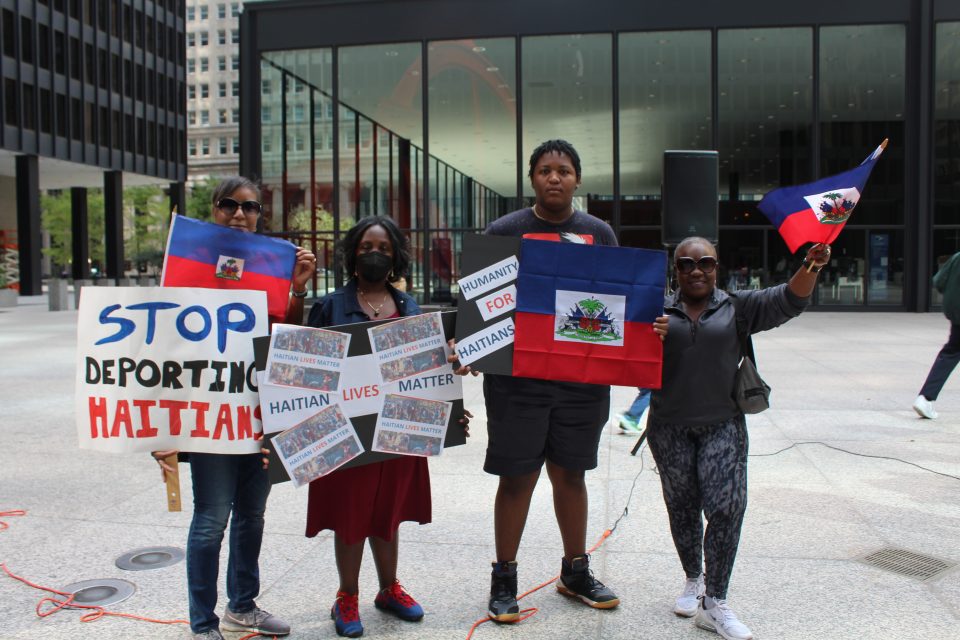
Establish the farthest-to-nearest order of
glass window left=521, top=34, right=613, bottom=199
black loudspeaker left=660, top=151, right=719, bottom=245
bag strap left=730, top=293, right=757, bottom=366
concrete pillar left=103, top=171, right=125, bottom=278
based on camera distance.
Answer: concrete pillar left=103, top=171, right=125, bottom=278 < glass window left=521, top=34, right=613, bottom=199 < black loudspeaker left=660, top=151, right=719, bottom=245 < bag strap left=730, top=293, right=757, bottom=366

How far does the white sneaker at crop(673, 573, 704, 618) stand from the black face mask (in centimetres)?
200

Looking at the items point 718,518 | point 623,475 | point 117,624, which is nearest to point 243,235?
point 117,624

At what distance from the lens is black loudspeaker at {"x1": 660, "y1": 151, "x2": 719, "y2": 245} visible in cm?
845

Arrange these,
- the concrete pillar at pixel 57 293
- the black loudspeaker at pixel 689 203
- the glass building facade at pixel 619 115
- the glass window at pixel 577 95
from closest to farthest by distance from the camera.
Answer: the black loudspeaker at pixel 689 203 → the glass building facade at pixel 619 115 → the glass window at pixel 577 95 → the concrete pillar at pixel 57 293

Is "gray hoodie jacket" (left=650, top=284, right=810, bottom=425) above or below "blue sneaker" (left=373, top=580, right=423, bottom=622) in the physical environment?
above

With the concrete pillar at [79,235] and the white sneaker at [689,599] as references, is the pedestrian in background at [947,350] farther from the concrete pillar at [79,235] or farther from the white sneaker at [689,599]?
the concrete pillar at [79,235]

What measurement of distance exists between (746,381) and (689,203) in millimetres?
5359

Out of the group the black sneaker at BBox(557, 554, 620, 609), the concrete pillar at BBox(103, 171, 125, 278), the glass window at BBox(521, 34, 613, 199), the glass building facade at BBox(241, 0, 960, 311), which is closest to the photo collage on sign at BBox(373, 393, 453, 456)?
the black sneaker at BBox(557, 554, 620, 609)

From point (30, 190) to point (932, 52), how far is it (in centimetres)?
3948

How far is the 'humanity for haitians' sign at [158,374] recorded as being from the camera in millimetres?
3219

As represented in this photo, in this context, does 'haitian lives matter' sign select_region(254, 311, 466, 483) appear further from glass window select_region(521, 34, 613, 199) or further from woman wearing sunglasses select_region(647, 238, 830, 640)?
glass window select_region(521, 34, 613, 199)

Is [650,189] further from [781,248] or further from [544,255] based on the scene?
[544,255]

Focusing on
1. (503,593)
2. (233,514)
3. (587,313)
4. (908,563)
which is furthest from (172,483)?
(908,563)

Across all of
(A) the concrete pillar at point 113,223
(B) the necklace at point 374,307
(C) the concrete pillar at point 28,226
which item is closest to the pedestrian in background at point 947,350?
(B) the necklace at point 374,307
